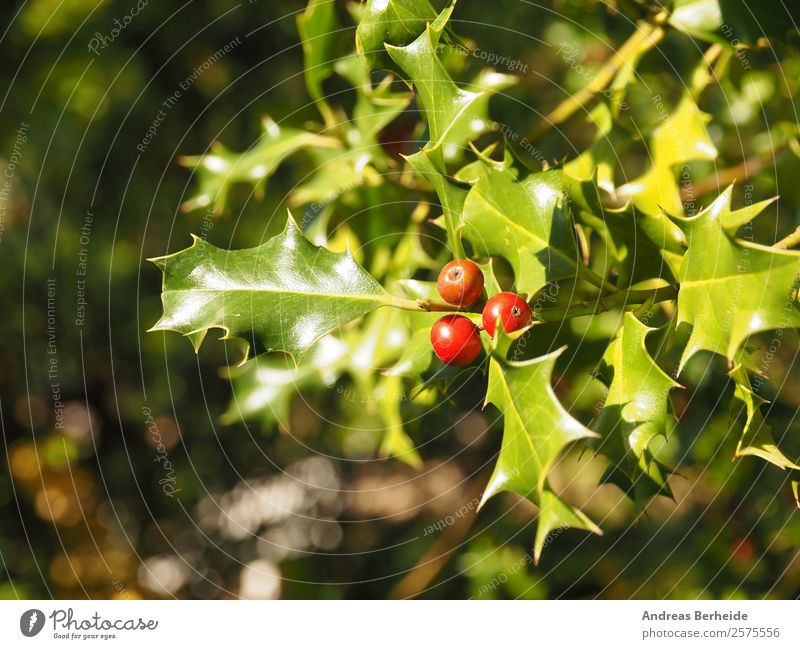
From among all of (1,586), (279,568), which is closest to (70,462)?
(1,586)

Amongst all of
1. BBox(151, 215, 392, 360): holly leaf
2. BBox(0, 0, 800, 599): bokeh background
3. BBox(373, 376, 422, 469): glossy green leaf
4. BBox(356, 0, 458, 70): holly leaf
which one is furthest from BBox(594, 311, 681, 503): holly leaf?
BBox(0, 0, 800, 599): bokeh background

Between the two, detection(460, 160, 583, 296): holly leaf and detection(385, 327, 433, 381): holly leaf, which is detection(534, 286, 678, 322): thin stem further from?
detection(385, 327, 433, 381): holly leaf

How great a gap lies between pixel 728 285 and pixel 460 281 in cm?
23

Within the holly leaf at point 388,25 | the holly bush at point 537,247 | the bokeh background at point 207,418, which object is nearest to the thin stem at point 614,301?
the holly bush at point 537,247

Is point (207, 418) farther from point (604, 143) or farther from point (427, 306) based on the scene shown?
point (427, 306)

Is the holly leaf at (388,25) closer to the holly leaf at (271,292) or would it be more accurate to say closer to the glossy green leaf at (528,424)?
the holly leaf at (271,292)

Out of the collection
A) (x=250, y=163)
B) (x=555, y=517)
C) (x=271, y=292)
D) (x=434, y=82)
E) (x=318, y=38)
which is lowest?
(x=555, y=517)

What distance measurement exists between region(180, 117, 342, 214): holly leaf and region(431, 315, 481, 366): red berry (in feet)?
2.16

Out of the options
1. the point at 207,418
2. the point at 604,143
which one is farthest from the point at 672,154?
the point at 207,418

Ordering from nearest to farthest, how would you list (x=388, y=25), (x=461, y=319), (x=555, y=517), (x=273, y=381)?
(x=555, y=517) < (x=461, y=319) < (x=388, y=25) < (x=273, y=381)

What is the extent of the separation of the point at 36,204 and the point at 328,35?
1077 mm

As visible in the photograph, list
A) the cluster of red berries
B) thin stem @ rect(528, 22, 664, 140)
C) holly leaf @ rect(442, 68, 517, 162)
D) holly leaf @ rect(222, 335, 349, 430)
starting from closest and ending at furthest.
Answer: the cluster of red berries → holly leaf @ rect(442, 68, 517, 162) → thin stem @ rect(528, 22, 664, 140) → holly leaf @ rect(222, 335, 349, 430)

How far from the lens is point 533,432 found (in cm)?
60

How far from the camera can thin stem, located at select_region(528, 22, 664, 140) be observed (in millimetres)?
1160
